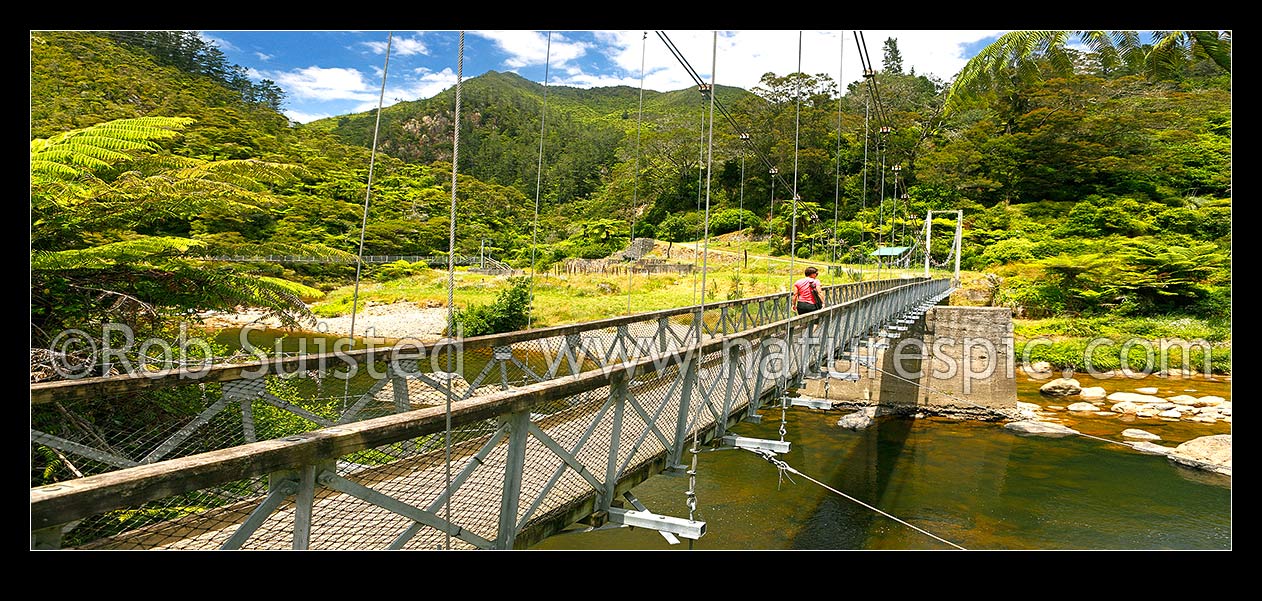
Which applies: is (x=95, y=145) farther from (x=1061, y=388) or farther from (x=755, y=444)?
(x=1061, y=388)

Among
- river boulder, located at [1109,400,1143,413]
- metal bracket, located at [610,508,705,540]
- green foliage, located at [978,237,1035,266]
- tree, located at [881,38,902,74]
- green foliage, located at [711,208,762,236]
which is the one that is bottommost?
river boulder, located at [1109,400,1143,413]

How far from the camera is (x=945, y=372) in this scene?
489 inches

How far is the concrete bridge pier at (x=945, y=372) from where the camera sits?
1192 cm

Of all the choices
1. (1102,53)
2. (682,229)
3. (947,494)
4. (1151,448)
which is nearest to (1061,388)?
(1151,448)

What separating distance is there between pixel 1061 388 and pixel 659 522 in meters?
13.9

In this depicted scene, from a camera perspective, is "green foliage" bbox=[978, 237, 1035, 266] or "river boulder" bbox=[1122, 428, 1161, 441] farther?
"green foliage" bbox=[978, 237, 1035, 266]

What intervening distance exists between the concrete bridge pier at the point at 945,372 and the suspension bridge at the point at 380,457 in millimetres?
7997

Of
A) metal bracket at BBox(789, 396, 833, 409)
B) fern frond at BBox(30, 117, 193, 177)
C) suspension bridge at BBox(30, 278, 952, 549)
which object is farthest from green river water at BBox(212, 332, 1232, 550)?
fern frond at BBox(30, 117, 193, 177)

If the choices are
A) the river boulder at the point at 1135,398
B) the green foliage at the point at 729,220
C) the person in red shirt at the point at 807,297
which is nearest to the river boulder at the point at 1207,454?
the river boulder at the point at 1135,398

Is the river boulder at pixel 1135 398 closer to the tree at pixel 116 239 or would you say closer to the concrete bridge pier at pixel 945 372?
the concrete bridge pier at pixel 945 372

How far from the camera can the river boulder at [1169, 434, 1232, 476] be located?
30.3 feet

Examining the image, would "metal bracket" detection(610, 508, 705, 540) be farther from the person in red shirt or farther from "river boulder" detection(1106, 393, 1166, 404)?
"river boulder" detection(1106, 393, 1166, 404)

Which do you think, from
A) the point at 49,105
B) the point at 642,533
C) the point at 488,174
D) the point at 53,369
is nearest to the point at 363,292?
the point at 49,105
